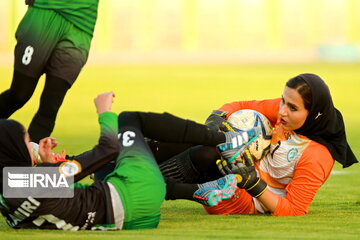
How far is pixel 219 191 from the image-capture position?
5.98 metres

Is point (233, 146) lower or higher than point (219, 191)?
higher

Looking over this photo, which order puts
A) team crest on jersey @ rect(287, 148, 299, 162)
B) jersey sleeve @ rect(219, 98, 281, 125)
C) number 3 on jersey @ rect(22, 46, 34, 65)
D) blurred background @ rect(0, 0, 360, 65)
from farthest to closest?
blurred background @ rect(0, 0, 360, 65) < number 3 on jersey @ rect(22, 46, 34, 65) < jersey sleeve @ rect(219, 98, 281, 125) < team crest on jersey @ rect(287, 148, 299, 162)

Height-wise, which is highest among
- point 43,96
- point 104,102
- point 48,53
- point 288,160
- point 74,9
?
point 74,9

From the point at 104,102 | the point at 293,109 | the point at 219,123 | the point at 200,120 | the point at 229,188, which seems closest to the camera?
the point at 104,102

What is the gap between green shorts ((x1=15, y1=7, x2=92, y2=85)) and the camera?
818 centimetres

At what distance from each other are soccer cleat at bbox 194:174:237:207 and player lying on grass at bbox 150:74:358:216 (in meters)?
0.10

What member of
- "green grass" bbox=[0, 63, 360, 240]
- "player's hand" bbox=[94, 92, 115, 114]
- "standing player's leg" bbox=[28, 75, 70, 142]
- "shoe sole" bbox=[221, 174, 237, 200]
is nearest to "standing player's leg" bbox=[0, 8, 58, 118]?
"standing player's leg" bbox=[28, 75, 70, 142]

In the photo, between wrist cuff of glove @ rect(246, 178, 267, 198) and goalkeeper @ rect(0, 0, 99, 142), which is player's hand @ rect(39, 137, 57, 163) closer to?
wrist cuff of glove @ rect(246, 178, 267, 198)

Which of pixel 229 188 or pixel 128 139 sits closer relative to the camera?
pixel 128 139

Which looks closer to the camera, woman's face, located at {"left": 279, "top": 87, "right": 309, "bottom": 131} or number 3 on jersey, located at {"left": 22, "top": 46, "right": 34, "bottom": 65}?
woman's face, located at {"left": 279, "top": 87, "right": 309, "bottom": 131}

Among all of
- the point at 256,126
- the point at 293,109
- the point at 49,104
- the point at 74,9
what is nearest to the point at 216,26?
the point at 74,9

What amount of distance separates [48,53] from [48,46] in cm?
6

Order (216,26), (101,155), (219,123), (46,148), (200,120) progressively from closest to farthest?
1. (101,155)
2. (46,148)
3. (219,123)
4. (200,120)
5. (216,26)

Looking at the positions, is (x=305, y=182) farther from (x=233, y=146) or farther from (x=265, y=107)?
(x=265, y=107)
